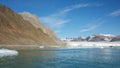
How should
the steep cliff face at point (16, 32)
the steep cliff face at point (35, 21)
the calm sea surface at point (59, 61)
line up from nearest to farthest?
the calm sea surface at point (59, 61)
the steep cliff face at point (16, 32)
the steep cliff face at point (35, 21)

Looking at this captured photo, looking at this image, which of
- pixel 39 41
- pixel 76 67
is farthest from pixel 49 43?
pixel 76 67

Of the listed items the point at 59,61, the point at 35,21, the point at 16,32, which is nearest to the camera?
the point at 59,61

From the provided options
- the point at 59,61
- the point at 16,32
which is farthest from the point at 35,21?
the point at 59,61

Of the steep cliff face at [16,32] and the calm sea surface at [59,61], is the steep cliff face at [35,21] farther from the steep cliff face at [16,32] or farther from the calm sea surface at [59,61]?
the calm sea surface at [59,61]

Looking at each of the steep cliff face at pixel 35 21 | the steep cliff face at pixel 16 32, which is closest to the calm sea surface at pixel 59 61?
the steep cliff face at pixel 16 32

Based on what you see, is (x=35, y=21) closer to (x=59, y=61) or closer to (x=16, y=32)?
(x=16, y=32)

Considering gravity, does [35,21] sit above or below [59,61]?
above

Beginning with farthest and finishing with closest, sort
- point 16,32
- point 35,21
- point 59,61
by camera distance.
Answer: point 35,21 → point 16,32 → point 59,61

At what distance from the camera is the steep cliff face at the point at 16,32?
12421 centimetres

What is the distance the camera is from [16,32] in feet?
430

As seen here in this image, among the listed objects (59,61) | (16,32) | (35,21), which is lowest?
(59,61)

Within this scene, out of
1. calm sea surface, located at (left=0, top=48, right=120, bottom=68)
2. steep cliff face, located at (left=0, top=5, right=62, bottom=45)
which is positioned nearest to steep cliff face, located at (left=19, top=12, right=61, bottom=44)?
steep cliff face, located at (left=0, top=5, right=62, bottom=45)

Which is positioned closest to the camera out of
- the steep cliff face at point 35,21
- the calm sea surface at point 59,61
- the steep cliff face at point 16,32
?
the calm sea surface at point 59,61

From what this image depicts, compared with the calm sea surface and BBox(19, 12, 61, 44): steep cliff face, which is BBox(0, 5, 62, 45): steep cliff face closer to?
BBox(19, 12, 61, 44): steep cliff face
